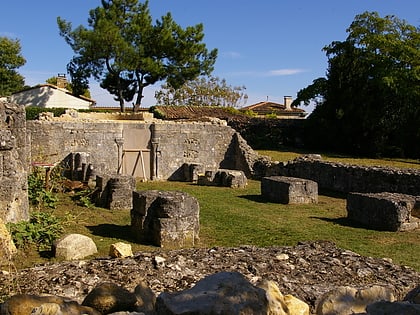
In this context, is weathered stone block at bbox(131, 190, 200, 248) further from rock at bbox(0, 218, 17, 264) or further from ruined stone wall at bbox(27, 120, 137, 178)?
ruined stone wall at bbox(27, 120, 137, 178)

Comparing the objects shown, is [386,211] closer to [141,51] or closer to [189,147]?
[189,147]

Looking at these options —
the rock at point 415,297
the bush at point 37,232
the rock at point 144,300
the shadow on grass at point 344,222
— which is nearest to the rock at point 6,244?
the bush at point 37,232

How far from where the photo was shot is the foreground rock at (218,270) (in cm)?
521

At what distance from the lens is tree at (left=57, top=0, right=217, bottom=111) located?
32656mm

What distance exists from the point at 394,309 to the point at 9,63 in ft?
166

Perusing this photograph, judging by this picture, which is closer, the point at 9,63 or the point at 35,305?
the point at 35,305

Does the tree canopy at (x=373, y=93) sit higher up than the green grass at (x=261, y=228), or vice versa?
the tree canopy at (x=373, y=93)

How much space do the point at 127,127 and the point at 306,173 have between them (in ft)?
24.4

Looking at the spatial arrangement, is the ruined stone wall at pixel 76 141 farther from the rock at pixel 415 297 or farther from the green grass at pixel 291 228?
the rock at pixel 415 297

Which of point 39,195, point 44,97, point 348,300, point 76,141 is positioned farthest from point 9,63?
point 348,300

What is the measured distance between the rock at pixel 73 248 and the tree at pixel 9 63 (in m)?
41.9

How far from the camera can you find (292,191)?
1487cm

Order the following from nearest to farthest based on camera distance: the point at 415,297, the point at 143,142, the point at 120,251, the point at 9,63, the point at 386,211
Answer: the point at 415,297, the point at 120,251, the point at 386,211, the point at 143,142, the point at 9,63

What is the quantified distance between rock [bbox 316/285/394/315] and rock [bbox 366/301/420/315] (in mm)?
592
